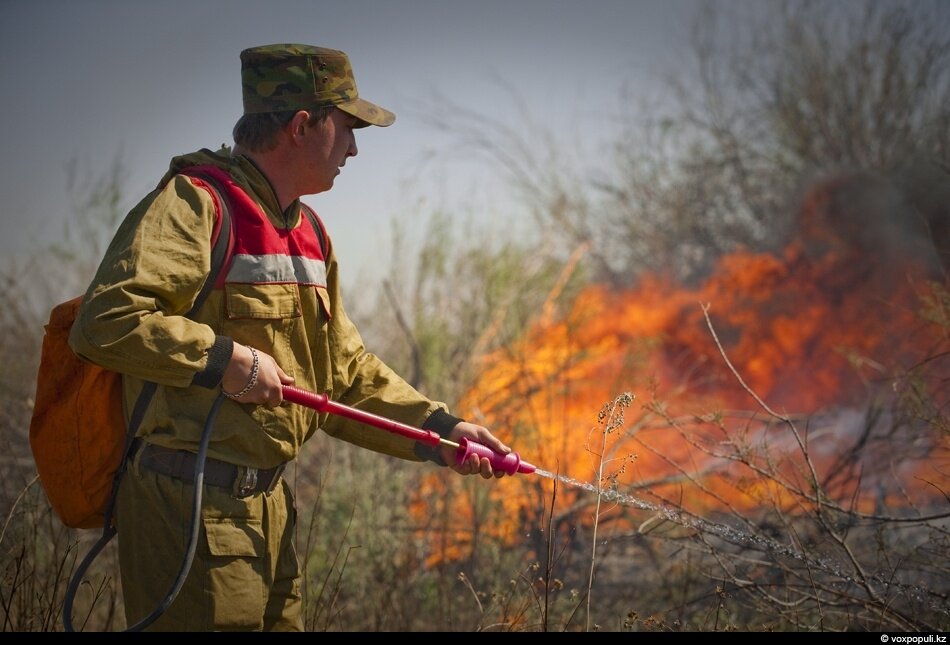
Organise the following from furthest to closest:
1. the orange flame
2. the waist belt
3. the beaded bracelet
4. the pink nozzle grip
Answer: the orange flame → the pink nozzle grip → the waist belt → the beaded bracelet

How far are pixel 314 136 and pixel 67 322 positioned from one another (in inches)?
33.0

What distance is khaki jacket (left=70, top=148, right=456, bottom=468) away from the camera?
2.17 meters

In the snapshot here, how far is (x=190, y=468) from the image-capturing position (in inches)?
93.5

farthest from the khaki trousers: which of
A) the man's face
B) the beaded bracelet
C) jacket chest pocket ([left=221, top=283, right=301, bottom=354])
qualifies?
the man's face

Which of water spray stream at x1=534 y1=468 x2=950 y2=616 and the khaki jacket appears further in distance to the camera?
water spray stream at x1=534 y1=468 x2=950 y2=616

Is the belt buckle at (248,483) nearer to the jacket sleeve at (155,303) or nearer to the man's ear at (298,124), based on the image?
the jacket sleeve at (155,303)

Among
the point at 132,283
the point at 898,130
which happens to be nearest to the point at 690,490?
the point at 898,130

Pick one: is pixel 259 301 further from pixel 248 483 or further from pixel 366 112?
pixel 366 112

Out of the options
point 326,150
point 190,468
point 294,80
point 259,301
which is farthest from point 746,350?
point 190,468

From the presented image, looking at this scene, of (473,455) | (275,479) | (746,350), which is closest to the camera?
(275,479)

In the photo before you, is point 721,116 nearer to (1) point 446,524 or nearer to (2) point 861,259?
(2) point 861,259

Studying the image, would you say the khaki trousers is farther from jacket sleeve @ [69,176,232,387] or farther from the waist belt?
jacket sleeve @ [69,176,232,387]

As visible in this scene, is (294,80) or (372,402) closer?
(294,80)

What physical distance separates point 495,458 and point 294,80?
1.23 meters
